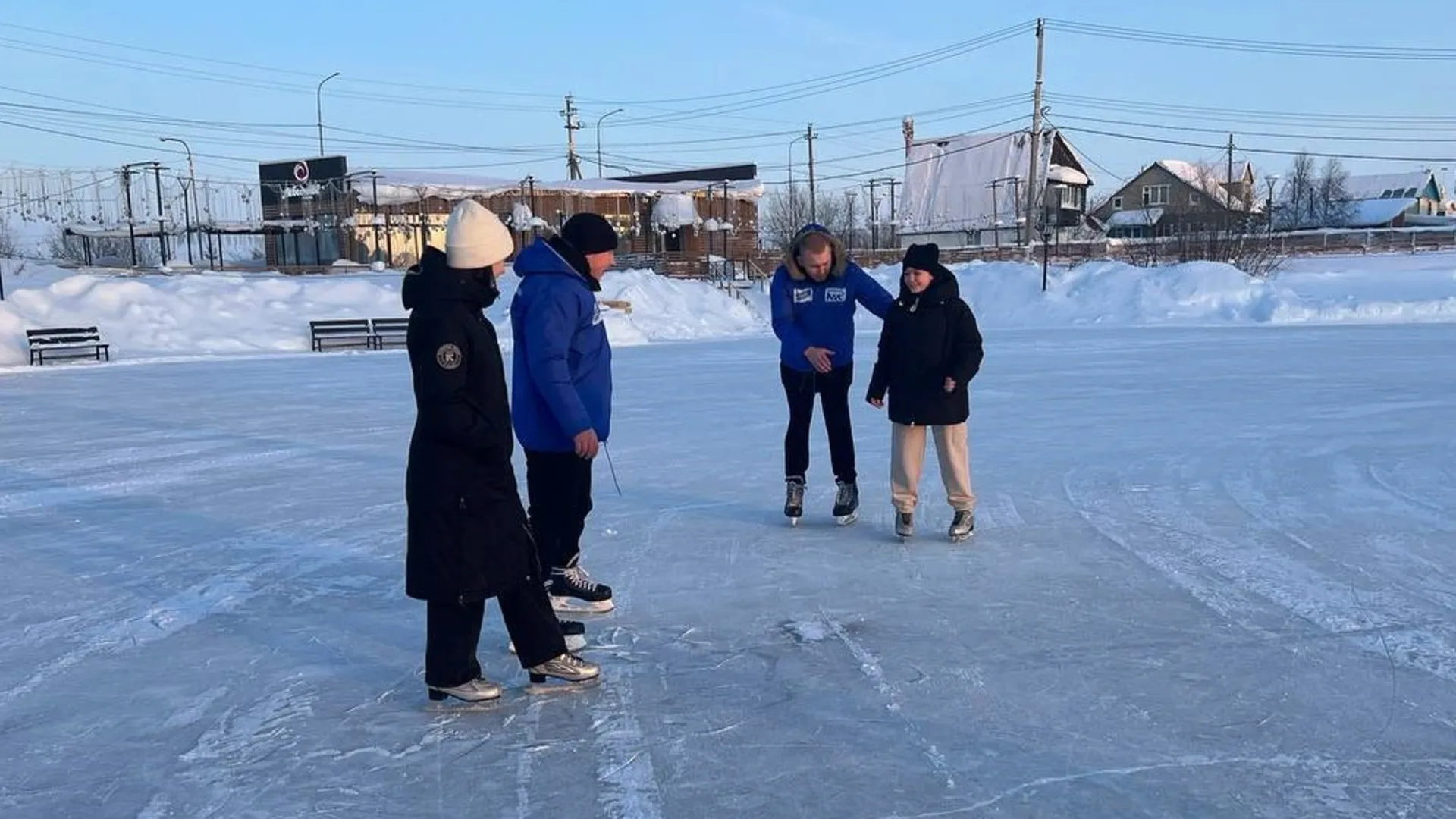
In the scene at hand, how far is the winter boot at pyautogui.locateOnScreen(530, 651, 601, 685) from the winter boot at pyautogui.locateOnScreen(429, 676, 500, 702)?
0.15 m

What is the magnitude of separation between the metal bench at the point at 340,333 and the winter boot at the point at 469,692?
2031 centimetres

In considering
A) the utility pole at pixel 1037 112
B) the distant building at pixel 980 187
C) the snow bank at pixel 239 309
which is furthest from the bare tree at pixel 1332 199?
the snow bank at pixel 239 309

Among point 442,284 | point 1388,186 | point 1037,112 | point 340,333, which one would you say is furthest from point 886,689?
point 1388,186

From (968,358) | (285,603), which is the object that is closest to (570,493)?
(285,603)

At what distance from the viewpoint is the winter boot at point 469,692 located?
351 centimetres

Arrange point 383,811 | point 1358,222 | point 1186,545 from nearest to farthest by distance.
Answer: point 383,811
point 1186,545
point 1358,222

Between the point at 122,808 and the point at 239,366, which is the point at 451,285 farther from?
the point at 239,366

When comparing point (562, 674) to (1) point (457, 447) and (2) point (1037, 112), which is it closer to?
(1) point (457, 447)

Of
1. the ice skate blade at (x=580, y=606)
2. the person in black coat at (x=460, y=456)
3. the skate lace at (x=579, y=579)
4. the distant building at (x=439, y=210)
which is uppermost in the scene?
the distant building at (x=439, y=210)

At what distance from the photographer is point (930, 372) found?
5492 mm

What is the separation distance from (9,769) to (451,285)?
1.94 metres

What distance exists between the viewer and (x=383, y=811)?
287cm

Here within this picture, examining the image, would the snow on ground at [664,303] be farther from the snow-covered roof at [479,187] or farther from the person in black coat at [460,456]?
the person in black coat at [460,456]

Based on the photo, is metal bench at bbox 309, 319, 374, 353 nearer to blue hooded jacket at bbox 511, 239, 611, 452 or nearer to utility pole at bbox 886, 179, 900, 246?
blue hooded jacket at bbox 511, 239, 611, 452
